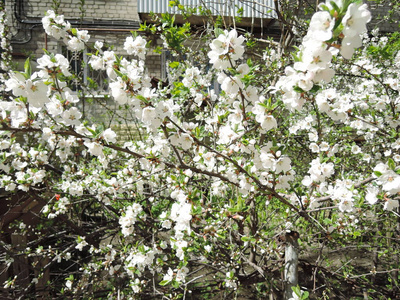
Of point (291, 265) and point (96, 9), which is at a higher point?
point (96, 9)

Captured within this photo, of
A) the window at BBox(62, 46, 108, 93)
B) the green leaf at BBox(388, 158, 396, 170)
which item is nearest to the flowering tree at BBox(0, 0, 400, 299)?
the green leaf at BBox(388, 158, 396, 170)

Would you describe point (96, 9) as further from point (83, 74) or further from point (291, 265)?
point (291, 265)

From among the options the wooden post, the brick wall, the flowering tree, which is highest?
the brick wall

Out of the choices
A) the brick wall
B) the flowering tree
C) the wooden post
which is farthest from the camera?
the brick wall

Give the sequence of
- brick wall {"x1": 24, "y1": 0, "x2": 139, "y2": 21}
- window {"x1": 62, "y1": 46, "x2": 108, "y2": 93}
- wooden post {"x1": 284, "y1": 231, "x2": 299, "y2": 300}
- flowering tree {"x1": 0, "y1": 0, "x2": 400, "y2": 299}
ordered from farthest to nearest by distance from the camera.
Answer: brick wall {"x1": 24, "y1": 0, "x2": 139, "y2": 21} < window {"x1": 62, "y1": 46, "x2": 108, "y2": 93} < wooden post {"x1": 284, "y1": 231, "x2": 299, "y2": 300} < flowering tree {"x1": 0, "y1": 0, "x2": 400, "y2": 299}

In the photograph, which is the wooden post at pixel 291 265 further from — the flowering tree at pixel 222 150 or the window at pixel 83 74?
the window at pixel 83 74

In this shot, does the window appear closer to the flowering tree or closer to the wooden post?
the flowering tree

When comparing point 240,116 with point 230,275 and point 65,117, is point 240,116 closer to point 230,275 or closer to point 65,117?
point 65,117

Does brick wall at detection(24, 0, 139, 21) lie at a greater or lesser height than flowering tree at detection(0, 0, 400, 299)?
greater

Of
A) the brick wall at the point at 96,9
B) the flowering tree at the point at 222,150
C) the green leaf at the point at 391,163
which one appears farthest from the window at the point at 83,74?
the green leaf at the point at 391,163

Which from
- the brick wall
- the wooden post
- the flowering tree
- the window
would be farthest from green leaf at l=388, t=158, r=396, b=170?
the brick wall

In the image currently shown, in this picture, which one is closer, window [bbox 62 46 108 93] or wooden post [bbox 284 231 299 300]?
wooden post [bbox 284 231 299 300]

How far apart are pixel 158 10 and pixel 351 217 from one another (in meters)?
7.31


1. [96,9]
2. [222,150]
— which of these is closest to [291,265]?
[222,150]
